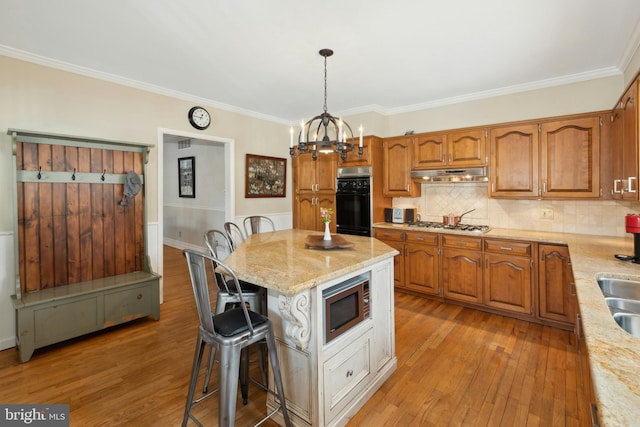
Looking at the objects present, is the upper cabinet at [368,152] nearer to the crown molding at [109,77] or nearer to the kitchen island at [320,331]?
the crown molding at [109,77]

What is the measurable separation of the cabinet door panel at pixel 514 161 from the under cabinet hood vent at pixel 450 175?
144mm

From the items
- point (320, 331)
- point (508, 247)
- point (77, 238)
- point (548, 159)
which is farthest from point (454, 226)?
point (77, 238)

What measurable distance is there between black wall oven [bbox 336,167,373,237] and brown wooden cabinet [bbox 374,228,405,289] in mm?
262

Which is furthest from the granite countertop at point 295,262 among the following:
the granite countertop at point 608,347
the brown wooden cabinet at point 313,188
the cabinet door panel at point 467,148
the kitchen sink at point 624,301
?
the brown wooden cabinet at point 313,188

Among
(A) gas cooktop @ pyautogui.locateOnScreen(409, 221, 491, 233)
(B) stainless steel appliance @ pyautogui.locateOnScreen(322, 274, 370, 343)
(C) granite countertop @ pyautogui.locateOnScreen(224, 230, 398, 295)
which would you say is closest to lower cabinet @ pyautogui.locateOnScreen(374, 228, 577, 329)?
(A) gas cooktop @ pyautogui.locateOnScreen(409, 221, 491, 233)

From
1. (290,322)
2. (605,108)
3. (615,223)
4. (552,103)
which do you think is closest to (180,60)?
(290,322)

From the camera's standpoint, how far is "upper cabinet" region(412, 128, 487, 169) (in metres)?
3.60

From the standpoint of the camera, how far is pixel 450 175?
375 cm

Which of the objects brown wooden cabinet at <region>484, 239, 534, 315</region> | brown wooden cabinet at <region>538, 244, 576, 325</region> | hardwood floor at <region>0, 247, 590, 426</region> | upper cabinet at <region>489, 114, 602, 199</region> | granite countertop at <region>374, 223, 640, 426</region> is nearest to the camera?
granite countertop at <region>374, 223, 640, 426</region>

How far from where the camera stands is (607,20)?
223 cm

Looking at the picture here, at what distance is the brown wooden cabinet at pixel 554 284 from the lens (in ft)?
9.50

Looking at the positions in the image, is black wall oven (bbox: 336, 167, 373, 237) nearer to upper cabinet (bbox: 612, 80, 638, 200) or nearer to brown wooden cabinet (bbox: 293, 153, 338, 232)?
brown wooden cabinet (bbox: 293, 153, 338, 232)

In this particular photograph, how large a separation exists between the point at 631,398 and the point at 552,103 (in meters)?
3.55

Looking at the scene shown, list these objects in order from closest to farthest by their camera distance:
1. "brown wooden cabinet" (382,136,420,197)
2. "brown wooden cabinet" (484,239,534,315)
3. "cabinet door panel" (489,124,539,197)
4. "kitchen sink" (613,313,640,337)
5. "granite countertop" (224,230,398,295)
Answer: "kitchen sink" (613,313,640,337), "granite countertop" (224,230,398,295), "brown wooden cabinet" (484,239,534,315), "cabinet door panel" (489,124,539,197), "brown wooden cabinet" (382,136,420,197)
